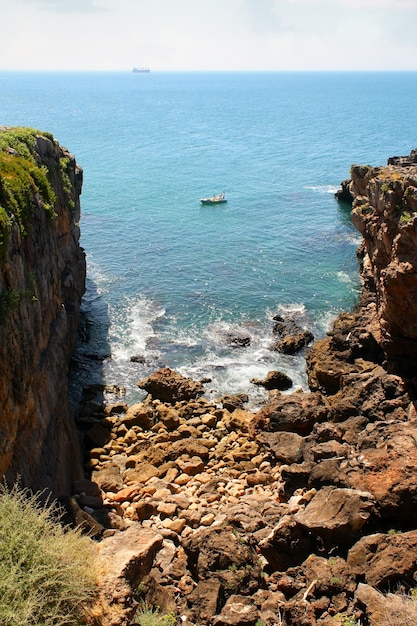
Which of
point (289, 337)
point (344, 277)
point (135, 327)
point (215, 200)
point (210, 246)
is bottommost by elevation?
point (135, 327)

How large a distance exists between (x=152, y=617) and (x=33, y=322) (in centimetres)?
1265

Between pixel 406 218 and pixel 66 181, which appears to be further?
pixel 66 181

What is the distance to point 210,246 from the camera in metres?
58.6

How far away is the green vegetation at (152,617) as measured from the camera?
1402 centimetres

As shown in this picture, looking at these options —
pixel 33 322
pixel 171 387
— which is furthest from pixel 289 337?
pixel 33 322

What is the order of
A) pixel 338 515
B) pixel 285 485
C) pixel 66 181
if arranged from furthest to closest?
pixel 66 181 < pixel 285 485 < pixel 338 515

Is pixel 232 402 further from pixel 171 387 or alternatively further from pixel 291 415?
pixel 291 415

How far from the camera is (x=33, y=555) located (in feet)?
41.4

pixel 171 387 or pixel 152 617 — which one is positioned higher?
pixel 152 617

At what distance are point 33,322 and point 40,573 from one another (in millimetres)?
12418

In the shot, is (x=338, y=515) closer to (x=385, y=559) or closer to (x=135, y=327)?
A: (x=385, y=559)

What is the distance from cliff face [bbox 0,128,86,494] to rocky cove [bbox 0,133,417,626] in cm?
12

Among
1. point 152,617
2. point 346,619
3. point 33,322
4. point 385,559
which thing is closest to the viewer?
point 152,617

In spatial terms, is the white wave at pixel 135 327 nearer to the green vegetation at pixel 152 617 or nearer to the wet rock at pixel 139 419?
the wet rock at pixel 139 419
